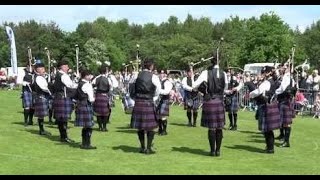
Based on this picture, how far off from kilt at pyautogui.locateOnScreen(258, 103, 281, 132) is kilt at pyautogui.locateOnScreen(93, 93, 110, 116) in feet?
14.1

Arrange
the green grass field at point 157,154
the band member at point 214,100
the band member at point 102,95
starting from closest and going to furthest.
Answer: the green grass field at point 157,154 → the band member at point 214,100 → the band member at point 102,95

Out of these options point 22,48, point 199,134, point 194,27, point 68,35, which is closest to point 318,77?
point 199,134

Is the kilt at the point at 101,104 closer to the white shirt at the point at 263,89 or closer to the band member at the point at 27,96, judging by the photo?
the band member at the point at 27,96

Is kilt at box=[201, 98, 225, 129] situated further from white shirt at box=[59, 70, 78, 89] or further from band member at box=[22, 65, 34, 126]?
band member at box=[22, 65, 34, 126]

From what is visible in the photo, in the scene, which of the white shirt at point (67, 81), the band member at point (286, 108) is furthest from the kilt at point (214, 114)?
the white shirt at point (67, 81)

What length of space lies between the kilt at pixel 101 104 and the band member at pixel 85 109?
268 centimetres

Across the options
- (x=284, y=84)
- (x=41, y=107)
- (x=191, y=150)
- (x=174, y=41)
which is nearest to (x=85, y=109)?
(x=191, y=150)

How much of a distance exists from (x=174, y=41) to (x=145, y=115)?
6490 cm

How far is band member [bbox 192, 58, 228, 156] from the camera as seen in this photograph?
9406 mm

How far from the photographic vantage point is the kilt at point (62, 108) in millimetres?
11266

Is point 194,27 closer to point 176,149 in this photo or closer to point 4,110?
point 4,110

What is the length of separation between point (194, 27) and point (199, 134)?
73536 mm

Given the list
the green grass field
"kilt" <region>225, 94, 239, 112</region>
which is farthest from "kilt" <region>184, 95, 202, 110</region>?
"kilt" <region>225, 94, 239, 112</region>

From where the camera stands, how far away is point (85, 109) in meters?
10.3
